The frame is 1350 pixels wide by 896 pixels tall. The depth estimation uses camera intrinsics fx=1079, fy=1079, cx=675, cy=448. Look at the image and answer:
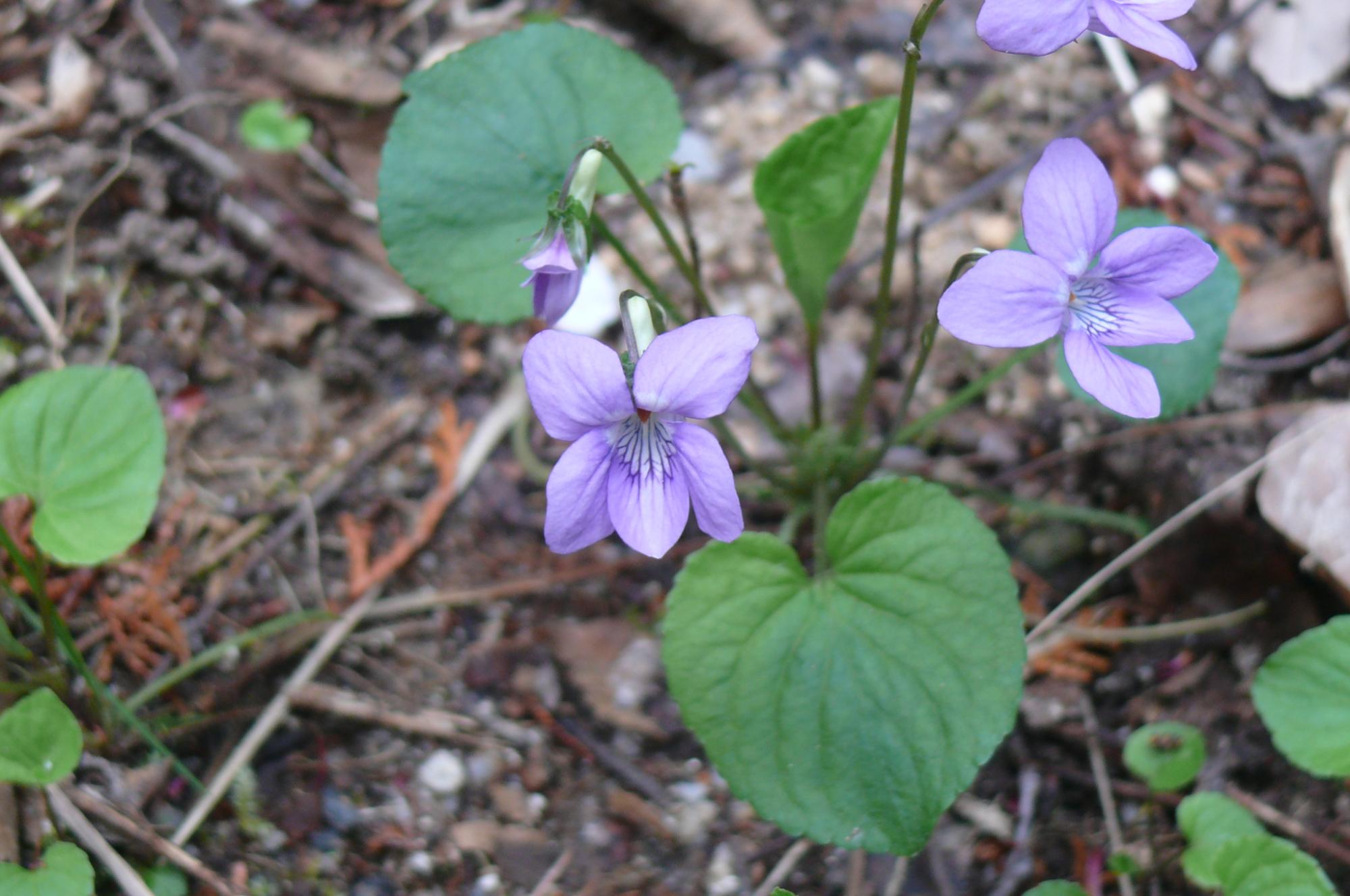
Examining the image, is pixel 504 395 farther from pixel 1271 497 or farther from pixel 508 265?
pixel 1271 497

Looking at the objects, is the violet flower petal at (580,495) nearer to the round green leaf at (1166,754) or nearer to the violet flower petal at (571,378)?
the violet flower petal at (571,378)

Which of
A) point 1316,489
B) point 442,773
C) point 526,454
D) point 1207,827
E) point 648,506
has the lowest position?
point 1207,827

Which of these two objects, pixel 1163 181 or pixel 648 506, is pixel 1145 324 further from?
pixel 1163 181

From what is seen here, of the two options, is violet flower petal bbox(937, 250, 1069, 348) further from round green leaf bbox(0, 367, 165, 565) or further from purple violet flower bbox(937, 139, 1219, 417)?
round green leaf bbox(0, 367, 165, 565)

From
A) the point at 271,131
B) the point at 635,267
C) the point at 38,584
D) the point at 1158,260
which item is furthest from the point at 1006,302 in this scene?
the point at 271,131

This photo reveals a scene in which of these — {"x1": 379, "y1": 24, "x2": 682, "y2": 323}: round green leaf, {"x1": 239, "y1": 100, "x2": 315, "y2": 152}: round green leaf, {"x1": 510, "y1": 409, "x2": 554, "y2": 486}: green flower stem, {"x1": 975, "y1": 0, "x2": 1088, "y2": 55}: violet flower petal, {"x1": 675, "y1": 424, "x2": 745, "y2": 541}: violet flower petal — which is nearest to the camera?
{"x1": 975, "y1": 0, "x2": 1088, "y2": 55}: violet flower petal

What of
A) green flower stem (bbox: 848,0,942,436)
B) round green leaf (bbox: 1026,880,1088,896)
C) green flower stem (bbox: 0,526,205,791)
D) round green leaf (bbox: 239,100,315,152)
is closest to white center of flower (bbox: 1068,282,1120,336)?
green flower stem (bbox: 848,0,942,436)
